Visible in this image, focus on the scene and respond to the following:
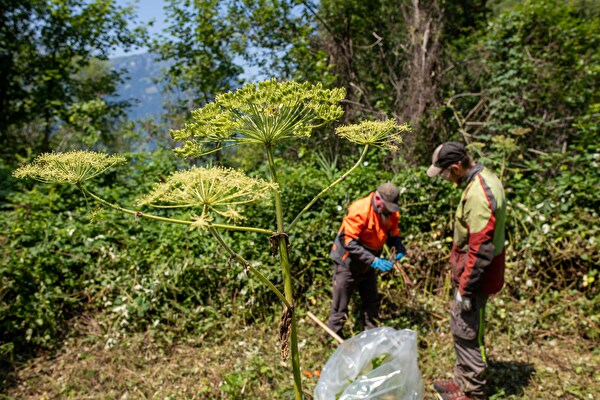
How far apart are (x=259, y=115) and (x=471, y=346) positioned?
3.01 meters

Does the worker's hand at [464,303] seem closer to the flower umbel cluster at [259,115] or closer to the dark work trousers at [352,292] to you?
the dark work trousers at [352,292]

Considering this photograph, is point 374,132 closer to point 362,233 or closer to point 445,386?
point 362,233

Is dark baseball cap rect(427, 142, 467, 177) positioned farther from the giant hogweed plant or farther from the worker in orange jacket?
the giant hogweed plant

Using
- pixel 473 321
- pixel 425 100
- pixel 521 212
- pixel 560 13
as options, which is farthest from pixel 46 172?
pixel 560 13

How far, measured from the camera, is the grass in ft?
12.0

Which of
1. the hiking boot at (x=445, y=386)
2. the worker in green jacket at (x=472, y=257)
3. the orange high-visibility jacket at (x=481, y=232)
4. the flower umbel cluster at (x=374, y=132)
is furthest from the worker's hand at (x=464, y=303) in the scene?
the flower umbel cluster at (x=374, y=132)

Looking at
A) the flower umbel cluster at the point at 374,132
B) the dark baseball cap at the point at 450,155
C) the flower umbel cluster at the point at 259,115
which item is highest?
the flower umbel cluster at the point at 259,115

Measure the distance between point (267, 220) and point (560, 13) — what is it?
7.22 metres

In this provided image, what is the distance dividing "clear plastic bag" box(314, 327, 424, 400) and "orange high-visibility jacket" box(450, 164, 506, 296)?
2.17 ft

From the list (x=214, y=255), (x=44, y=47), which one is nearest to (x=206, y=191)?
(x=214, y=255)

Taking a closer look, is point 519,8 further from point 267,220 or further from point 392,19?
point 267,220

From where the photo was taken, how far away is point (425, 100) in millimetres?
6910

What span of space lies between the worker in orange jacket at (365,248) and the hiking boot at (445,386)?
3.58 ft

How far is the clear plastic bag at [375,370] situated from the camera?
2494 mm
